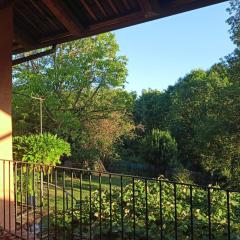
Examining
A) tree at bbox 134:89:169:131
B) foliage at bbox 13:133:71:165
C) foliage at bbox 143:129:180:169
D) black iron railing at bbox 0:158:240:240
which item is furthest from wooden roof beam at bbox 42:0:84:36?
tree at bbox 134:89:169:131

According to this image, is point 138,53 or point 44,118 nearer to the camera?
point 44,118

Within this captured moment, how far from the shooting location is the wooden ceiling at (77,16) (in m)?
4.16

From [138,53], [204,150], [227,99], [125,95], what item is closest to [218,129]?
[227,99]

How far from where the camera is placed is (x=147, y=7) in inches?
161

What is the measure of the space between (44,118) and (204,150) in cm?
824

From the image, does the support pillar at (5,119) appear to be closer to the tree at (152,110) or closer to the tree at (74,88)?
the tree at (74,88)

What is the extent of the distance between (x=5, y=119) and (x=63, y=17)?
4.83ft

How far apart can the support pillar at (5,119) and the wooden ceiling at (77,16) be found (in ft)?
1.12

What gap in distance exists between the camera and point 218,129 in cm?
1574

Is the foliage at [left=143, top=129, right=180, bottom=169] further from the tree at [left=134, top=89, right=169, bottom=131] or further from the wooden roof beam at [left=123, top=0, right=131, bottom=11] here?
the wooden roof beam at [left=123, top=0, right=131, bottom=11]

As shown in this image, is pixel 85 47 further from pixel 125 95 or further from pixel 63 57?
pixel 125 95

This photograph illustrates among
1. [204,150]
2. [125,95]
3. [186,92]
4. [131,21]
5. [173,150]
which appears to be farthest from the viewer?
[186,92]

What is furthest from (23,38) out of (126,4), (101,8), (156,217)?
(156,217)

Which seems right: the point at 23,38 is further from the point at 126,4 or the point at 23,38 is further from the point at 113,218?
the point at 113,218
